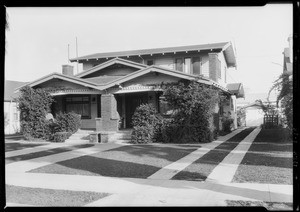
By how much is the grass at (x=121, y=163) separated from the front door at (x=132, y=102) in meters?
7.47

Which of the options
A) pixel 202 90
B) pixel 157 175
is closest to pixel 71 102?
pixel 202 90

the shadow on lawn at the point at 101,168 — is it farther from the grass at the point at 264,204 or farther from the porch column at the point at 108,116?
the porch column at the point at 108,116

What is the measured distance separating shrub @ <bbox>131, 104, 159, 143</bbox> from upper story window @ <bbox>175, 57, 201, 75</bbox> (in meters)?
6.25

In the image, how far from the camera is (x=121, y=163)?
1044cm

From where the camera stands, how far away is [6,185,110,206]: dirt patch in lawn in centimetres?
627

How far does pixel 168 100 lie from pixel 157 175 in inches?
327

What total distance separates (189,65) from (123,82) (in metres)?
5.72

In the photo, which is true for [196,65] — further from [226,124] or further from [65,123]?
[65,123]

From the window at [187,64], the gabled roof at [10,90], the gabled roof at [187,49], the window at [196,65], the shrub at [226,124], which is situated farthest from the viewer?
the gabled roof at [10,90]

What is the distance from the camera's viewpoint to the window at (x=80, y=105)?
70.5ft

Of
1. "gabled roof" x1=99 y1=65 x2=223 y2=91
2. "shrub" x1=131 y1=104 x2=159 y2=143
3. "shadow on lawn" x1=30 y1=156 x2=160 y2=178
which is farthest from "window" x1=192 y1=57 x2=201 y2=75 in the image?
"shadow on lawn" x1=30 y1=156 x2=160 y2=178

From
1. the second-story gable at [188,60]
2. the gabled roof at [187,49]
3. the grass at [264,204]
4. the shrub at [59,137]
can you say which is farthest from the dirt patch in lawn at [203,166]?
the gabled roof at [187,49]

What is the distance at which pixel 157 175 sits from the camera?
339 inches

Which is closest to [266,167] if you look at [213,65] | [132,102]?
[213,65]
